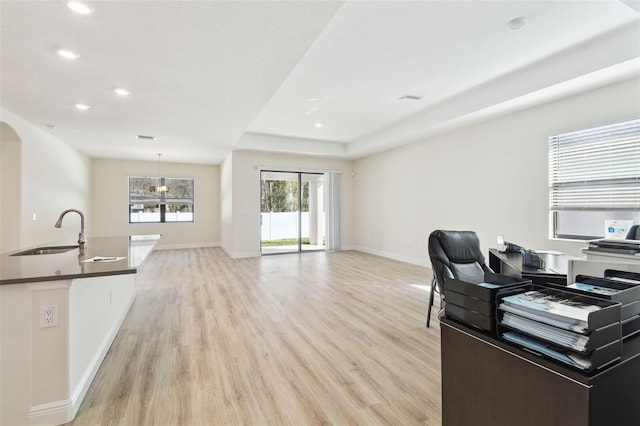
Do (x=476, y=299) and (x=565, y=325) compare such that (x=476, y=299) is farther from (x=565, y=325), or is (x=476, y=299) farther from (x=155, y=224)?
(x=155, y=224)

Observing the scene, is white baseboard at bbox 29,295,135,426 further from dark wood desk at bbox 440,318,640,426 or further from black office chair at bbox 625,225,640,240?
black office chair at bbox 625,225,640,240

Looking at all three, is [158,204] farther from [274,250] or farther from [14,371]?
[14,371]

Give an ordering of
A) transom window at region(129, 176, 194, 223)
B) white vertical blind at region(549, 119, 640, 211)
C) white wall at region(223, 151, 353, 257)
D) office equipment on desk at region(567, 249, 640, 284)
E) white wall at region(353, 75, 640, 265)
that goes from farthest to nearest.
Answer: transom window at region(129, 176, 194, 223) → white wall at region(223, 151, 353, 257) → white wall at region(353, 75, 640, 265) → white vertical blind at region(549, 119, 640, 211) → office equipment on desk at region(567, 249, 640, 284)

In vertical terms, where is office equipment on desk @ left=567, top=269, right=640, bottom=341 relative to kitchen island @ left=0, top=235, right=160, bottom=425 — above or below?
above

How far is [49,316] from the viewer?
5.74ft

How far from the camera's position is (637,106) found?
3.29m

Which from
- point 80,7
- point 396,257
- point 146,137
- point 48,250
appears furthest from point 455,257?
point 146,137

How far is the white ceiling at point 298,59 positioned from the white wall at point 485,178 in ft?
0.93

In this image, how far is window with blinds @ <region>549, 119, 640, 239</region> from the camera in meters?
3.38

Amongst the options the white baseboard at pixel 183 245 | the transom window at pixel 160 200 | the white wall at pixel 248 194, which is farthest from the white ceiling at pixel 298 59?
the white baseboard at pixel 183 245

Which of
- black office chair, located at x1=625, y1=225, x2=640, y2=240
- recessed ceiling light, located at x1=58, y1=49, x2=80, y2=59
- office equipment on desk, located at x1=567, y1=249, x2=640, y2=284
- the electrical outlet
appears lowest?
the electrical outlet

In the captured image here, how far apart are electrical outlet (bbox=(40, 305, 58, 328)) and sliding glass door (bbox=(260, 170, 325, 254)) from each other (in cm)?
597

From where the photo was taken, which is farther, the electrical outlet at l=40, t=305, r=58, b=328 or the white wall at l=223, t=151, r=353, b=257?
the white wall at l=223, t=151, r=353, b=257

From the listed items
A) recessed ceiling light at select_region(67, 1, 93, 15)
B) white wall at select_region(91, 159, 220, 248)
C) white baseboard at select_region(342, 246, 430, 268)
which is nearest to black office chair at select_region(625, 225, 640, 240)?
white baseboard at select_region(342, 246, 430, 268)
